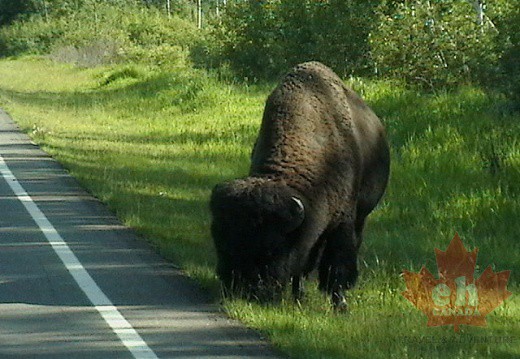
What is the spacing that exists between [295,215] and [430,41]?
15.1 metres

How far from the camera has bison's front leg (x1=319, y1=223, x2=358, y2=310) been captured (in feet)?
30.3

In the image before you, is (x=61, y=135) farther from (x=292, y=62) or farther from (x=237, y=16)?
(x=237, y=16)

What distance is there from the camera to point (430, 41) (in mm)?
22891

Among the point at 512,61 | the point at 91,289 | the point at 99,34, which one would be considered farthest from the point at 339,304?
the point at 99,34

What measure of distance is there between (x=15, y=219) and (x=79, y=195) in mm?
2042

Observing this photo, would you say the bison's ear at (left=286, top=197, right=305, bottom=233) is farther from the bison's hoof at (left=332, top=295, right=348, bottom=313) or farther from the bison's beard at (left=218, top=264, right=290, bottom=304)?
the bison's hoof at (left=332, top=295, right=348, bottom=313)

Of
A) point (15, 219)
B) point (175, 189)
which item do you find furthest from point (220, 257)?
point (175, 189)

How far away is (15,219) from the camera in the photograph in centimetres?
1348

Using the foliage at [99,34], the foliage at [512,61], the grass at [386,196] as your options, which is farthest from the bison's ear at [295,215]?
the foliage at [99,34]

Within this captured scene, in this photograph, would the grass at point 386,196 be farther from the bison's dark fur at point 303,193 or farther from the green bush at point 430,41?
the green bush at point 430,41

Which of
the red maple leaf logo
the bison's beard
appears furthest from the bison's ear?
the red maple leaf logo

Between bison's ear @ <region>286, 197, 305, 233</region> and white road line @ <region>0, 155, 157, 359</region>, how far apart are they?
1369mm

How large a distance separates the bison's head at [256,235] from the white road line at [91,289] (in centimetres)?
87

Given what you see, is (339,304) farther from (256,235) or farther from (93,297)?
(93,297)
